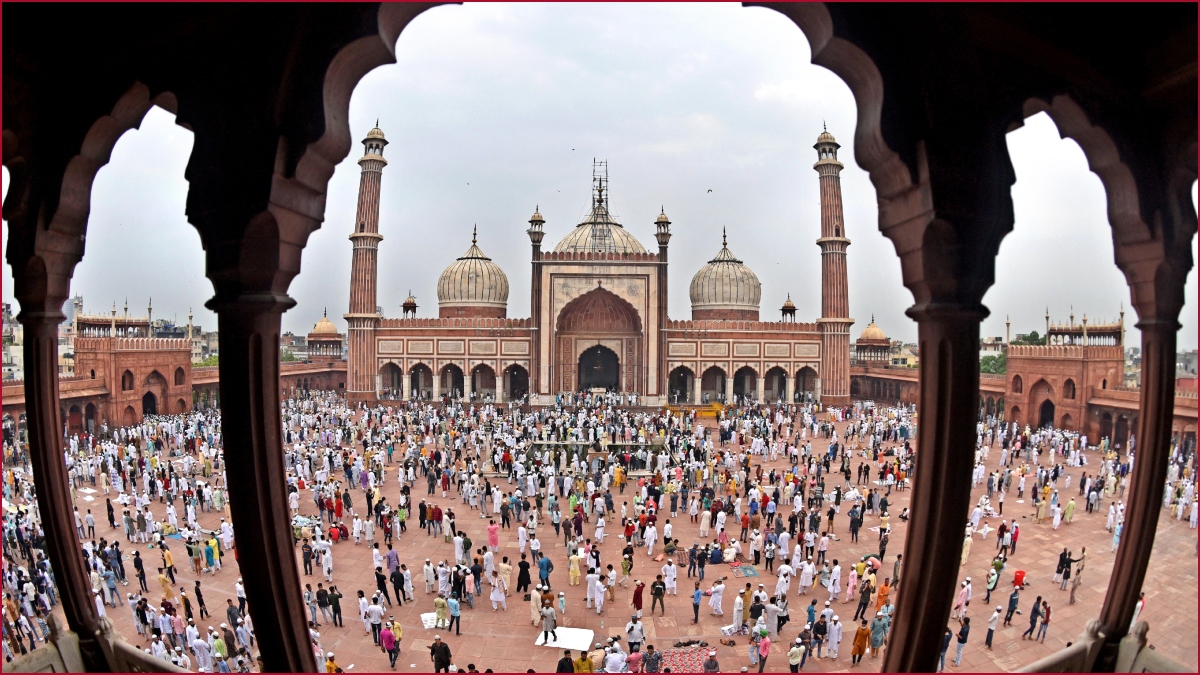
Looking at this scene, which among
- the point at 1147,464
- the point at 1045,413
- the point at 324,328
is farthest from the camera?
the point at 324,328

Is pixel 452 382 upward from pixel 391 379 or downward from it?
downward

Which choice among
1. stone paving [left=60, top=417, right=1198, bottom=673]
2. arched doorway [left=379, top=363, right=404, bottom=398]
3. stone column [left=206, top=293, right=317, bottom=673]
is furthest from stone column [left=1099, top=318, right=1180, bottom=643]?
arched doorway [left=379, top=363, right=404, bottom=398]

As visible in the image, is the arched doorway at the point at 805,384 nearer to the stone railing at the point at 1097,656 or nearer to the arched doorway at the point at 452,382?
the arched doorway at the point at 452,382

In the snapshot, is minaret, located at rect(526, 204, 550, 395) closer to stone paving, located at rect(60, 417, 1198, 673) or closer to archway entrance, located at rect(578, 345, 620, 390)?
archway entrance, located at rect(578, 345, 620, 390)

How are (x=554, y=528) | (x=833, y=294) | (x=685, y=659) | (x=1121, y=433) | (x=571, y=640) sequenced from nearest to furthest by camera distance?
(x=685, y=659) < (x=571, y=640) < (x=554, y=528) < (x=1121, y=433) < (x=833, y=294)

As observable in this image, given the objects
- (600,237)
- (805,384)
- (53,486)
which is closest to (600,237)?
(600,237)

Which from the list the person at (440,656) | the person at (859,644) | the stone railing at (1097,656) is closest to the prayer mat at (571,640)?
the person at (440,656)

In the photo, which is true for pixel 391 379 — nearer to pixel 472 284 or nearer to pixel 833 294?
pixel 472 284
